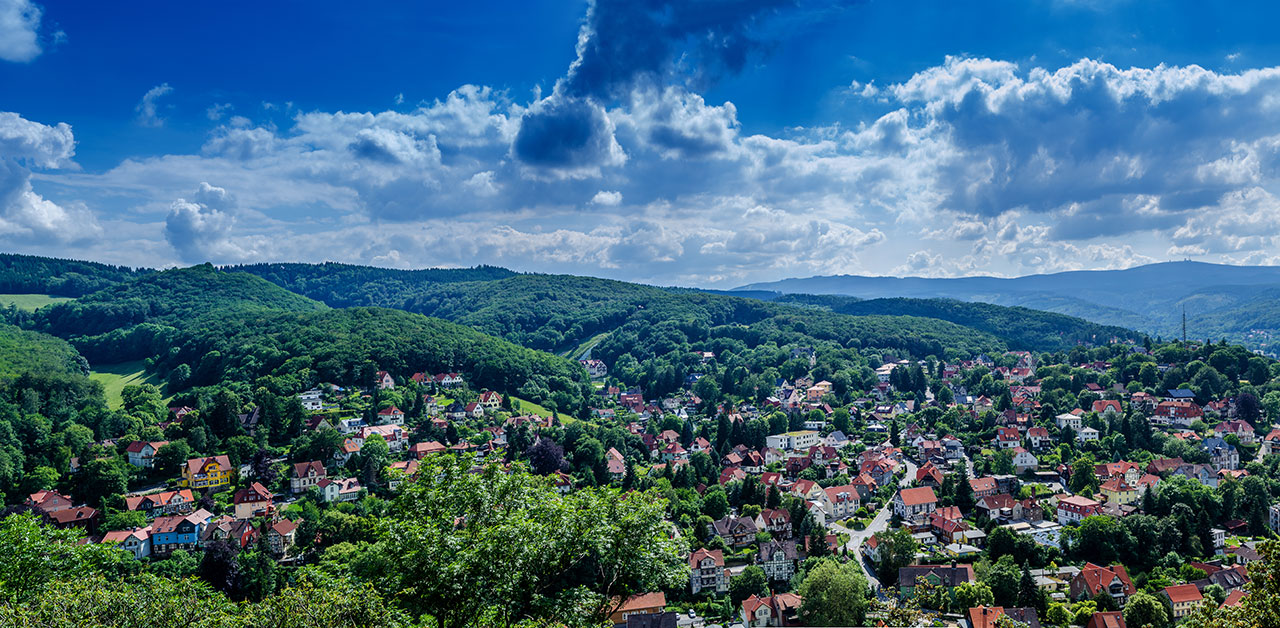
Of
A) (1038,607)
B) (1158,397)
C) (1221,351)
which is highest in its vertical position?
(1221,351)

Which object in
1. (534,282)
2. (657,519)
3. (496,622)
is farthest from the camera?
(534,282)

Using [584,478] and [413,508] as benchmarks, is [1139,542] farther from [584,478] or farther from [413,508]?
[413,508]

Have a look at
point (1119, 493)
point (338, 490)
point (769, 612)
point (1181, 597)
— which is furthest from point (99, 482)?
point (1119, 493)

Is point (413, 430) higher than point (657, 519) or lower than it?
lower

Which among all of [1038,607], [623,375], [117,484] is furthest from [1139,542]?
[623,375]

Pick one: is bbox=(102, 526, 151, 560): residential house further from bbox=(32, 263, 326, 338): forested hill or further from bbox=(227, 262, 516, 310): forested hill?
bbox=(227, 262, 516, 310): forested hill

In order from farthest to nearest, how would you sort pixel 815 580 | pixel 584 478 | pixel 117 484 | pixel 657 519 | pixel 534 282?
pixel 534 282, pixel 584 478, pixel 117 484, pixel 815 580, pixel 657 519
